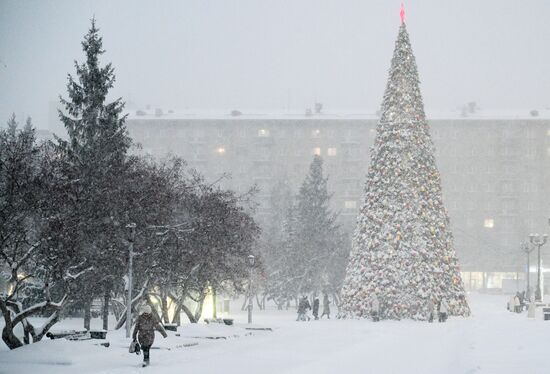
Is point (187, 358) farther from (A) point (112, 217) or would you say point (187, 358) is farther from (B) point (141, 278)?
(B) point (141, 278)

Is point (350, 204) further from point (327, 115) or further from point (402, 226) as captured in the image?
point (402, 226)

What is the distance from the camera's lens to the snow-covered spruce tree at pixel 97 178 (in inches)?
1075

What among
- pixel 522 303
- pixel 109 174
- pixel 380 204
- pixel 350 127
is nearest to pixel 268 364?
pixel 109 174

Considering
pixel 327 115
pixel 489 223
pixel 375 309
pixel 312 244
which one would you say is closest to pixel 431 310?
pixel 375 309

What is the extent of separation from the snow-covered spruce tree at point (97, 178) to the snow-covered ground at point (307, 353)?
10.6 feet

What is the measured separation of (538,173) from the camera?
469 ft

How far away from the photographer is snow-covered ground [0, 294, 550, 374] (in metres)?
18.9

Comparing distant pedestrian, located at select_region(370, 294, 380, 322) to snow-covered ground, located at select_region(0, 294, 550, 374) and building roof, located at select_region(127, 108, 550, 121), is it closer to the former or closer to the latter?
snow-covered ground, located at select_region(0, 294, 550, 374)

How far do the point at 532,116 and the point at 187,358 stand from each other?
133035 millimetres

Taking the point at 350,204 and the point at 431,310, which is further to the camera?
the point at 350,204

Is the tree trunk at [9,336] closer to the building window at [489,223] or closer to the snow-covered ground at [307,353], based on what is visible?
the snow-covered ground at [307,353]

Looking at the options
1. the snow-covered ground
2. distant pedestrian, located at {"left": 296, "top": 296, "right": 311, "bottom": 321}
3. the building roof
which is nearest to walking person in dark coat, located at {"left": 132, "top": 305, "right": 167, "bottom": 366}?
the snow-covered ground

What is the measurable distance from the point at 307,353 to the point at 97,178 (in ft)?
39.4

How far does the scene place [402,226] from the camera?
42.1m
